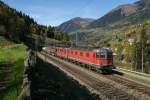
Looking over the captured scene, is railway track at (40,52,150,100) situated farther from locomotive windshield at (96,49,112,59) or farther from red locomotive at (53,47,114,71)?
locomotive windshield at (96,49,112,59)

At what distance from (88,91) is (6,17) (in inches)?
4676

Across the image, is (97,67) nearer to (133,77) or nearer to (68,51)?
(133,77)

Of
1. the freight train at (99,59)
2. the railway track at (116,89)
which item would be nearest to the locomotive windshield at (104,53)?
the freight train at (99,59)

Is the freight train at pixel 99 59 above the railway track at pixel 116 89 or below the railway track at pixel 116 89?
above

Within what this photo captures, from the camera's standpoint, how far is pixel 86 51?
55.4m

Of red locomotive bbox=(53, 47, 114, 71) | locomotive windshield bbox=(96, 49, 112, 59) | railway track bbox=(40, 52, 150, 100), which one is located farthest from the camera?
locomotive windshield bbox=(96, 49, 112, 59)

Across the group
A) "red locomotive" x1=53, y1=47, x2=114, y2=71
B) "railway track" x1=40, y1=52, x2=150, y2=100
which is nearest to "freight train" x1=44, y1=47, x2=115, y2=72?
"red locomotive" x1=53, y1=47, x2=114, y2=71

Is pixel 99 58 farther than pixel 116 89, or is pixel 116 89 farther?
pixel 99 58

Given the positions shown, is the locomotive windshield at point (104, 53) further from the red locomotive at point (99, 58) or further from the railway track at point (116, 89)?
the railway track at point (116, 89)

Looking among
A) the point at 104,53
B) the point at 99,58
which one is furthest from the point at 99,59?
the point at 104,53

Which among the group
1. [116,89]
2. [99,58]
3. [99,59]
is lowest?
[116,89]

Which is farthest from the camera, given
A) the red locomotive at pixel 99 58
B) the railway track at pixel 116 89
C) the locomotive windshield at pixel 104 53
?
the locomotive windshield at pixel 104 53

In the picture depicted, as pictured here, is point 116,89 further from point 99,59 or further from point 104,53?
point 99,59

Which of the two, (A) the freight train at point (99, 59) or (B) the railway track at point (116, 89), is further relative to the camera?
(A) the freight train at point (99, 59)
